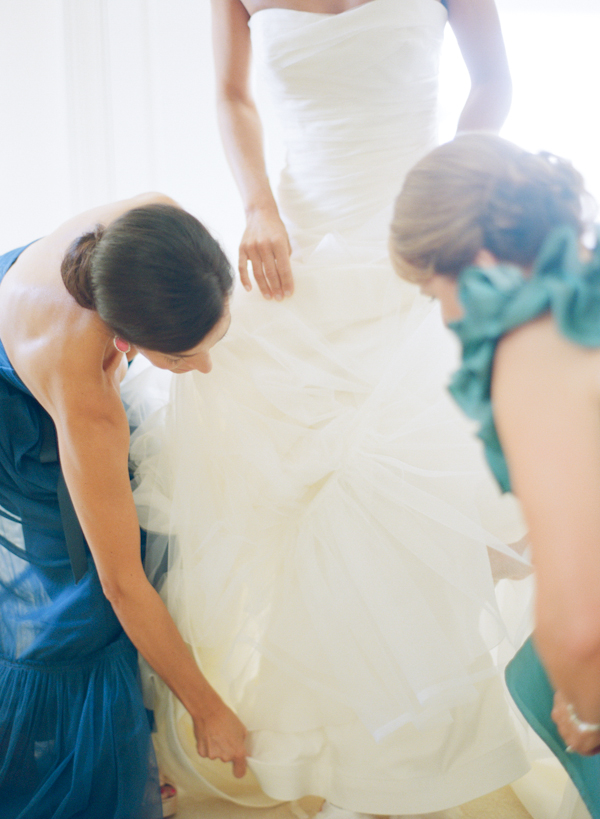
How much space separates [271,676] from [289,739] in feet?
0.29

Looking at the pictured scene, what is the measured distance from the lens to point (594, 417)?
0.45 meters

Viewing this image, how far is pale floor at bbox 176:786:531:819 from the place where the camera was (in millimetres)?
992

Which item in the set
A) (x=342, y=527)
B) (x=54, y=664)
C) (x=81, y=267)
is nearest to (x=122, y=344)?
(x=81, y=267)

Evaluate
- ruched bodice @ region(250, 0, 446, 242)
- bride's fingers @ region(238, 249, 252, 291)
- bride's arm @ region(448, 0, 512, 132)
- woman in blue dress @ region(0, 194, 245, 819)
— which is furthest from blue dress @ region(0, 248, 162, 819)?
bride's arm @ region(448, 0, 512, 132)

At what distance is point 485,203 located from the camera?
0.56m

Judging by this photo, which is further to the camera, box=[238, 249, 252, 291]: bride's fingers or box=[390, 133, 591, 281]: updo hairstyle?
box=[238, 249, 252, 291]: bride's fingers

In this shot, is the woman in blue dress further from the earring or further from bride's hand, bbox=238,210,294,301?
bride's hand, bbox=238,210,294,301

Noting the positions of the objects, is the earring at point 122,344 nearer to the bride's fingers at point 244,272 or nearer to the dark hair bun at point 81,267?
the dark hair bun at point 81,267

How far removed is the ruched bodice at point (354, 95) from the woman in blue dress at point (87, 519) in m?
0.33

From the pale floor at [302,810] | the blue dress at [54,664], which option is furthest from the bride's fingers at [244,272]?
the pale floor at [302,810]

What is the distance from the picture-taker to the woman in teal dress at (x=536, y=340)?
0.44m

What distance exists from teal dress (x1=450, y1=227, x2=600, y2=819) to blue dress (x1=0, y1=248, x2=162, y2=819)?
70 cm

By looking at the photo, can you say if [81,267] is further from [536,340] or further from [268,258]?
[536,340]

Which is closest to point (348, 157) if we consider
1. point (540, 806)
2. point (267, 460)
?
point (267, 460)
